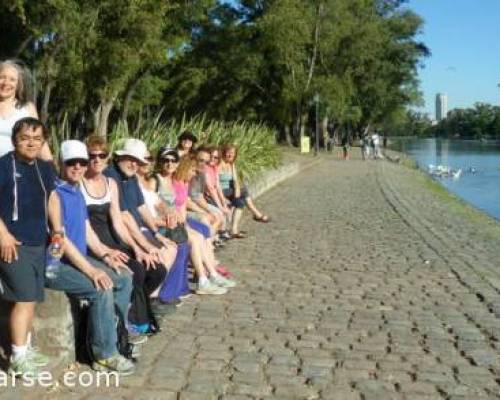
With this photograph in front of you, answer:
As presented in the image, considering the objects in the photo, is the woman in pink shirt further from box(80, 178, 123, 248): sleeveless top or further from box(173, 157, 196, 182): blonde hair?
box(80, 178, 123, 248): sleeveless top

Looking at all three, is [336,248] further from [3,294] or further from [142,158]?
[3,294]

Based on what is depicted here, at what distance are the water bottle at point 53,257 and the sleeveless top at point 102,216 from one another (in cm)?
92

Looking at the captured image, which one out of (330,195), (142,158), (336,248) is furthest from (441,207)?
(142,158)

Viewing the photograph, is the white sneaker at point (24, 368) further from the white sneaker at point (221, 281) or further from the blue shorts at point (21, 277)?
the white sneaker at point (221, 281)

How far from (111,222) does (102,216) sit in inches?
4.7

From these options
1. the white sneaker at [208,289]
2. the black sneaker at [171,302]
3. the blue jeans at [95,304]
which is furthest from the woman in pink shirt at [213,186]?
the blue jeans at [95,304]

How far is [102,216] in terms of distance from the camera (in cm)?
573

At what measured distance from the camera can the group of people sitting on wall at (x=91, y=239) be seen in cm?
442

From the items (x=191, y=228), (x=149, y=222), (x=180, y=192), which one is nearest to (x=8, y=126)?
(x=149, y=222)

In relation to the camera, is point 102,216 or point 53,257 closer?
point 53,257

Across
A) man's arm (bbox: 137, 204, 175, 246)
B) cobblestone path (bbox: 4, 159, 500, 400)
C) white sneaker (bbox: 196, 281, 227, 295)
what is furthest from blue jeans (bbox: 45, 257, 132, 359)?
white sneaker (bbox: 196, 281, 227, 295)

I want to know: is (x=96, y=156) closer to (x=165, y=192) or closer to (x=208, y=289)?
(x=165, y=192)

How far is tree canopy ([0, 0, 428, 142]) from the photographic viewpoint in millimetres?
23234

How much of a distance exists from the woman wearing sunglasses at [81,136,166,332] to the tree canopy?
13325 millimetres
